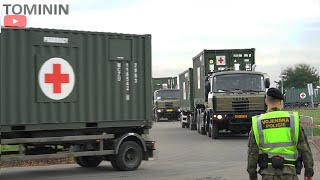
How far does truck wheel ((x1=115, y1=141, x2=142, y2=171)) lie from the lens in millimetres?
11430

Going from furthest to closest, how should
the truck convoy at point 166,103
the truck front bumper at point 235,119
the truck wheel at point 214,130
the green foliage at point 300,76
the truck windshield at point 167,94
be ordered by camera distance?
the green foliage at point 300,76 → the truck windshield at point 167,94 → the truck convoy at point 166,103 → the truck wheel at point 214,130 → the truck front bumper at point 235,119

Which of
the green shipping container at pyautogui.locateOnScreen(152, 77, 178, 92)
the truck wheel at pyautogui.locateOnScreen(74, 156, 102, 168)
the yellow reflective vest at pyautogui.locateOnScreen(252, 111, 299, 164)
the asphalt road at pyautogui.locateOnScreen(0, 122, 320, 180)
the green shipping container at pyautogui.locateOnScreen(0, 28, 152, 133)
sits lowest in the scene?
the asphalt road at pyautogui.locateOnScreen(0, 122, 320, 180)

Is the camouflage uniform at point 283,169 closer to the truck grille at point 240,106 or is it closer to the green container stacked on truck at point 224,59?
the truck grille at point 240,106

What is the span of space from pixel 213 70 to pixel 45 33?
42.9 ft

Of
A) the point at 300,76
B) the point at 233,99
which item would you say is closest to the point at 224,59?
the point at 233,99

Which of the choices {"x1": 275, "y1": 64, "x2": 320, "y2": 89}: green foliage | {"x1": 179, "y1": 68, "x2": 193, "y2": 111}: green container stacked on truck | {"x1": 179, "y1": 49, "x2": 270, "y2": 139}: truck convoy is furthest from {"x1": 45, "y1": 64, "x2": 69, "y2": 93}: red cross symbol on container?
{"x1": 275, "y1": 64, "x2": 320, "y2": 89}: green foliage

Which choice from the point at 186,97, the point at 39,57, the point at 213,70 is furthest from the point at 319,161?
the point at 186,97

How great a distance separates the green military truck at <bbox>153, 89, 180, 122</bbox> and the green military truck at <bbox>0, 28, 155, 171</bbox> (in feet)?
88.0

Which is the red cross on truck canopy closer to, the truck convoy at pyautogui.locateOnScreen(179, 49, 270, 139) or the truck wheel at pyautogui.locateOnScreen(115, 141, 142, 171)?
the truck wheel at pyautogui.locateOnScreen(115, 141, 142, 171)

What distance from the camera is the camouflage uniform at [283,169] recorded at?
4.92m

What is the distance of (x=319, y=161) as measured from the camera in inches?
510

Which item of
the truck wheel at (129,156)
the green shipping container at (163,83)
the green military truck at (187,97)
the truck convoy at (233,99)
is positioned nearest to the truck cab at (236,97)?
the truck convoy at (233,99)

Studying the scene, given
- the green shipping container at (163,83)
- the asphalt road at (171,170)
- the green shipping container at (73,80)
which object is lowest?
the asphalt road at (171,170)

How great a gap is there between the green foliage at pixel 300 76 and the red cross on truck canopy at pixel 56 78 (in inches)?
4188
